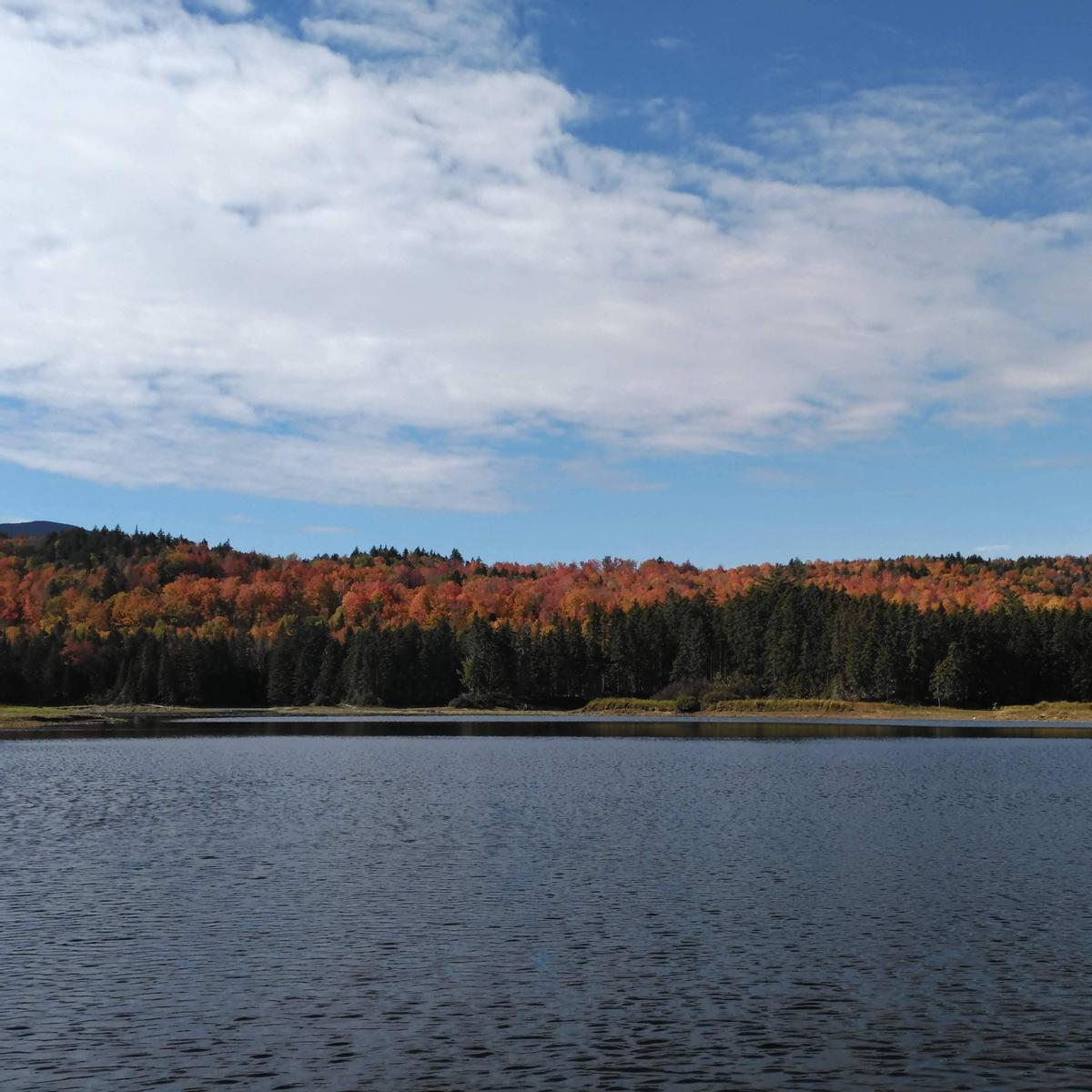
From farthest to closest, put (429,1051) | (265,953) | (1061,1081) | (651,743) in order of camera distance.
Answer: (651,743) < (265,953) < (429,1051) < (1061,1081)

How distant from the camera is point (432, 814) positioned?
58625mm

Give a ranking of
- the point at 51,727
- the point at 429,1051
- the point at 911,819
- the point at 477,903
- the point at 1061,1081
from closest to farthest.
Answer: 1. the point at 1061,1081
2. the point at 429,1051
3. the point at 477,903
4. the point at 911,819
5. the point at 51,727

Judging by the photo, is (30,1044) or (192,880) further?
(192,880)

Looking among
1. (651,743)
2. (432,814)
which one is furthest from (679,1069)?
(651,743)

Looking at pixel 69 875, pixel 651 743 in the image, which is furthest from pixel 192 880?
pixel 651 743

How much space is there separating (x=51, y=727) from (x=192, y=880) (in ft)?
466

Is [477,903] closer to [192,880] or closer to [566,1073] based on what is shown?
[192,880]

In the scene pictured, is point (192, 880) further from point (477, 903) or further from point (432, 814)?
point (432, 814)

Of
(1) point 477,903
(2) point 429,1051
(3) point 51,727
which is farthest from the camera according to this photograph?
(3) point 51,727

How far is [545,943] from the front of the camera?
31438 millimetres

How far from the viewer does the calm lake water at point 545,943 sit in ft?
73.2

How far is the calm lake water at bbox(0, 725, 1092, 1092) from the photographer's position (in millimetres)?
22297

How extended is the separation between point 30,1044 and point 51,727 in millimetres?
158491

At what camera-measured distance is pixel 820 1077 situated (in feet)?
69.6
